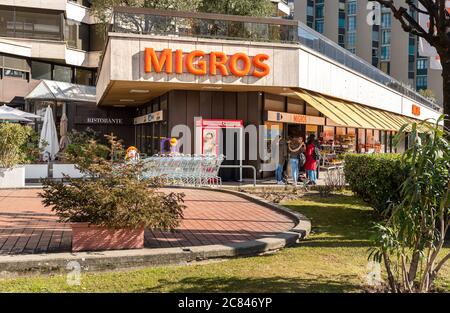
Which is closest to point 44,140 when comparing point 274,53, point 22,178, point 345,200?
point 22,178

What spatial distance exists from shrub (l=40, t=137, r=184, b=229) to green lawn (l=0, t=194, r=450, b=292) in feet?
2.36

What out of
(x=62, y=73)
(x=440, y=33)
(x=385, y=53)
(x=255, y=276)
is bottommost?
(x=255, y=276)

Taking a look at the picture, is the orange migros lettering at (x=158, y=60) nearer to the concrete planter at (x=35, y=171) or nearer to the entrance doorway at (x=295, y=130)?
the concrete planter at (x=35, y=171)

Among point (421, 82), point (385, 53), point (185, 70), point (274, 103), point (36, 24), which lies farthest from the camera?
point (421, 82)

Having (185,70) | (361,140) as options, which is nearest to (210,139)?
(185,70)

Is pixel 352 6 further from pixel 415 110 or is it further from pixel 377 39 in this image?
pixel 415 110

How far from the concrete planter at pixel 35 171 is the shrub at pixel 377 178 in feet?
39.6

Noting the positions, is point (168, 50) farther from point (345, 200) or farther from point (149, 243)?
point (149, 243)

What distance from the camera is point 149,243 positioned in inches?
279

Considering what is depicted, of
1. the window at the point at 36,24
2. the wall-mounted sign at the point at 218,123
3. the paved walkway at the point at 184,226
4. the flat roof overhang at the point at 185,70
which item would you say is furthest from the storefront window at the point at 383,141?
the paved walkway at the point at 184,226

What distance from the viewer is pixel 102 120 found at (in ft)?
114

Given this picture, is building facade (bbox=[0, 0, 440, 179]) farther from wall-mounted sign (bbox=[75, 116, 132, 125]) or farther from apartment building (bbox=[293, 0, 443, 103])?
apartment building (bbox=[293, 0, 443, 103])

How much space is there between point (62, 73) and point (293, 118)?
24953 mm
